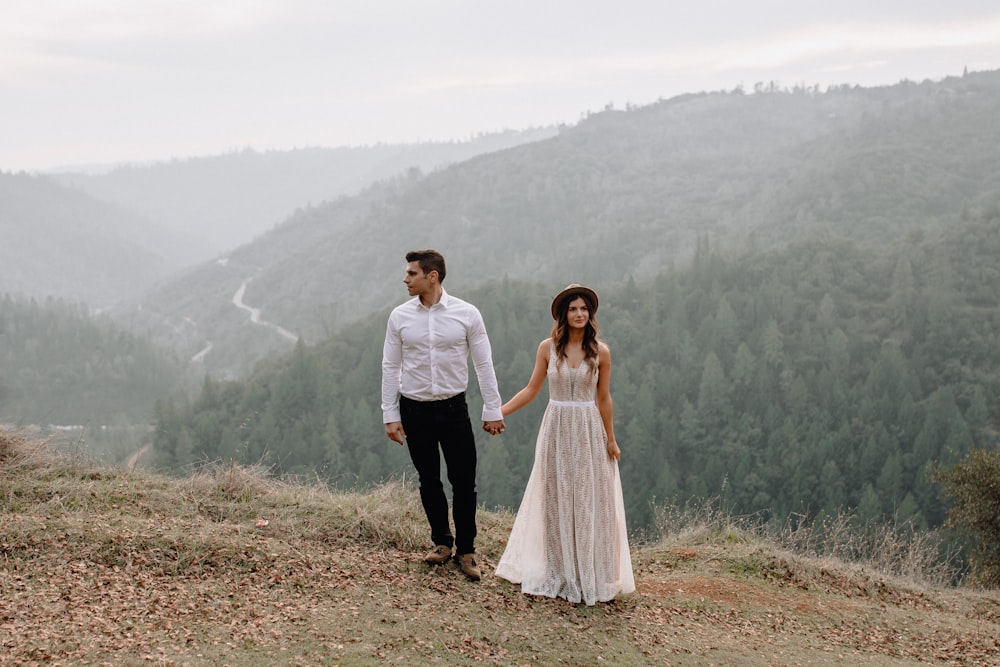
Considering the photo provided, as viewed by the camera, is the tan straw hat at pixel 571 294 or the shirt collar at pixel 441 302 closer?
the shirt collar at pixel 441 302

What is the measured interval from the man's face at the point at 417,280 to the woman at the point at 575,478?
0.96 metres

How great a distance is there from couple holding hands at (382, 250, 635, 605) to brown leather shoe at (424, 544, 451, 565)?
0.01 m

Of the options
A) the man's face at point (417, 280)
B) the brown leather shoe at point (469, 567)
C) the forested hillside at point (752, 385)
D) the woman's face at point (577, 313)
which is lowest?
the forested hillside at point (752, 385)

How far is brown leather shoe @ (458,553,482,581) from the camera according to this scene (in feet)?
20.3

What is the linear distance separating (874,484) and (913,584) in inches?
2009

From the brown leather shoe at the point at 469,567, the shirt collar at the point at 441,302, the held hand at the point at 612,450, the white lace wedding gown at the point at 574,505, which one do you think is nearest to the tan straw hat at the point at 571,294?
the white lace wedding gown at the point at 574,505

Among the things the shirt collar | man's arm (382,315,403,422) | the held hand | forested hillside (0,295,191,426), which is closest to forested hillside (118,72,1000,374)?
forested hillside (0,295,191,426)

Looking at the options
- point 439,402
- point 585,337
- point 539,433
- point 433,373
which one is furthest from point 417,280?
point 539,433

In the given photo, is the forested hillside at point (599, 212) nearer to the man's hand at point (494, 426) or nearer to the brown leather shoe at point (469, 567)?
the brown leather shoe at point (469, 567)

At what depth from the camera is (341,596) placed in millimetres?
5758

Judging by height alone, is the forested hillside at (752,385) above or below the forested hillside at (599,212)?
below

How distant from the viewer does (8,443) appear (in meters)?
7.71

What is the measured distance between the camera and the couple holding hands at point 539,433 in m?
5.77

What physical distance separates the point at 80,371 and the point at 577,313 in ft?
351
